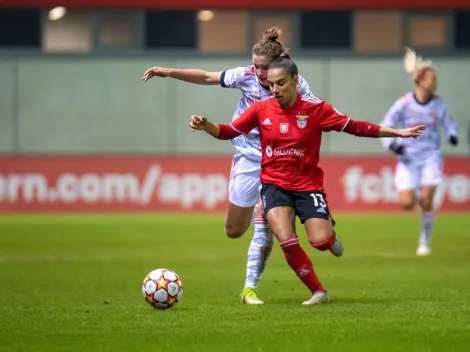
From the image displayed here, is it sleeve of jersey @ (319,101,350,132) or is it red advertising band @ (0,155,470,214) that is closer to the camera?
sleeve of jersey @ (319,101,350,132)

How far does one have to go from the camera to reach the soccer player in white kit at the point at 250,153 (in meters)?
9.80

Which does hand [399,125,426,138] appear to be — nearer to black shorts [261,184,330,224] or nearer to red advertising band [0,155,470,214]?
black shorts [261,184,330,224]

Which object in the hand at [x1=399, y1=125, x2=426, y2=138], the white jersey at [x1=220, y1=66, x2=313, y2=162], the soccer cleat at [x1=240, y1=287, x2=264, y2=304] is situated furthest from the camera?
the white jersey at [x1=220, y1=66, x2=313, y2=162]

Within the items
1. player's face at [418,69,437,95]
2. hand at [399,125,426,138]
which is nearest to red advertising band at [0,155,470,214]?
player's face at [418,69,437,95]

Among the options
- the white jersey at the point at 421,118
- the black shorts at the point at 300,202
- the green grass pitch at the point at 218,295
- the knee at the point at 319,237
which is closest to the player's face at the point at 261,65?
the black shorts at the point at 300,202

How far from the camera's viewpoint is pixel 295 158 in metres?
9.58

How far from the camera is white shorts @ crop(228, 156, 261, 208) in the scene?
10.5 metres

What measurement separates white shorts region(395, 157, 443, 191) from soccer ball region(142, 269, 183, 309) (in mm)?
7299

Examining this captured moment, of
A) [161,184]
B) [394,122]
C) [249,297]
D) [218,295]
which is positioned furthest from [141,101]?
[249,297]

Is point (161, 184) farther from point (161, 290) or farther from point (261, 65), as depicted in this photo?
point (161, 290)

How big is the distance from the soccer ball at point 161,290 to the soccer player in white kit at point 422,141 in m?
6.81

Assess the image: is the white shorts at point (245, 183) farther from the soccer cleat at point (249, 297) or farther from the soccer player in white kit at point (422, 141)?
the soccer player in white kit at point (422, 141)

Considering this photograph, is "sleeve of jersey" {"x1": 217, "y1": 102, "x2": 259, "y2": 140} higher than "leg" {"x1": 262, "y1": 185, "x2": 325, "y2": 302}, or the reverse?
"sleeve of jersey" {"x1": 217, "y1": 102, "x2": 259, "y2": 140}

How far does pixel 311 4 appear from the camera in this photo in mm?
30297
